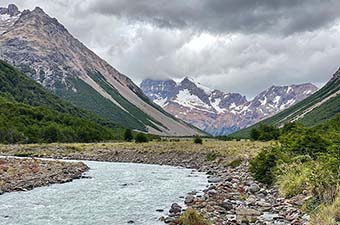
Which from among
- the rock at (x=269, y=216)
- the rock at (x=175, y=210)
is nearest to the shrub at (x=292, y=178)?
the rock at (x=269, y=216)

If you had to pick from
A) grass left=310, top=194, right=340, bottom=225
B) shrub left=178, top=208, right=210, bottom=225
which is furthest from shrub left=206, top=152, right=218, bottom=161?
Result: grass left=310, top=194, right=340, bottom=225

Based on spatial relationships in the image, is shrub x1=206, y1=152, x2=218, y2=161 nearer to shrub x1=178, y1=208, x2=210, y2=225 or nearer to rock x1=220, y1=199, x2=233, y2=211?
rock x1=220, y1=199, x2=233, y2=211

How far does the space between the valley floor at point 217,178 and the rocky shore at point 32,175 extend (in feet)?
50.9

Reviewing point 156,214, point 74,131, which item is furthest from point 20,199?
point 74,131

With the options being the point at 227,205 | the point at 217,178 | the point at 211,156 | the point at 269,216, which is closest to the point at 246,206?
the point at 227,205

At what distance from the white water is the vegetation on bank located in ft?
23.2

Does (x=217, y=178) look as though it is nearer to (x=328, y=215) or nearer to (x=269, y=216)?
(x=269, y=216)

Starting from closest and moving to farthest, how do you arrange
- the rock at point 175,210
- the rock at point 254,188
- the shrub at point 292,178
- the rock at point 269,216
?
the rock at point 269,216 < the rock at point 175,210 < the shrub at point 292,178 < the rock at point 254,188

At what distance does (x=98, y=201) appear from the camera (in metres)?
33.4

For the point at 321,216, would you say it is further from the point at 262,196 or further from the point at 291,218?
the point at 262,196

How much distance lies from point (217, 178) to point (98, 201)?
56.5 ft

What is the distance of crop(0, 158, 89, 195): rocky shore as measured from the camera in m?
39.7

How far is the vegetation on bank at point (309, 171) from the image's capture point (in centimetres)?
2183

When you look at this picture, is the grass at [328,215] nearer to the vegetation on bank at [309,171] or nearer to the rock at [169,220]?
the vegetation on bank at [309,171]
